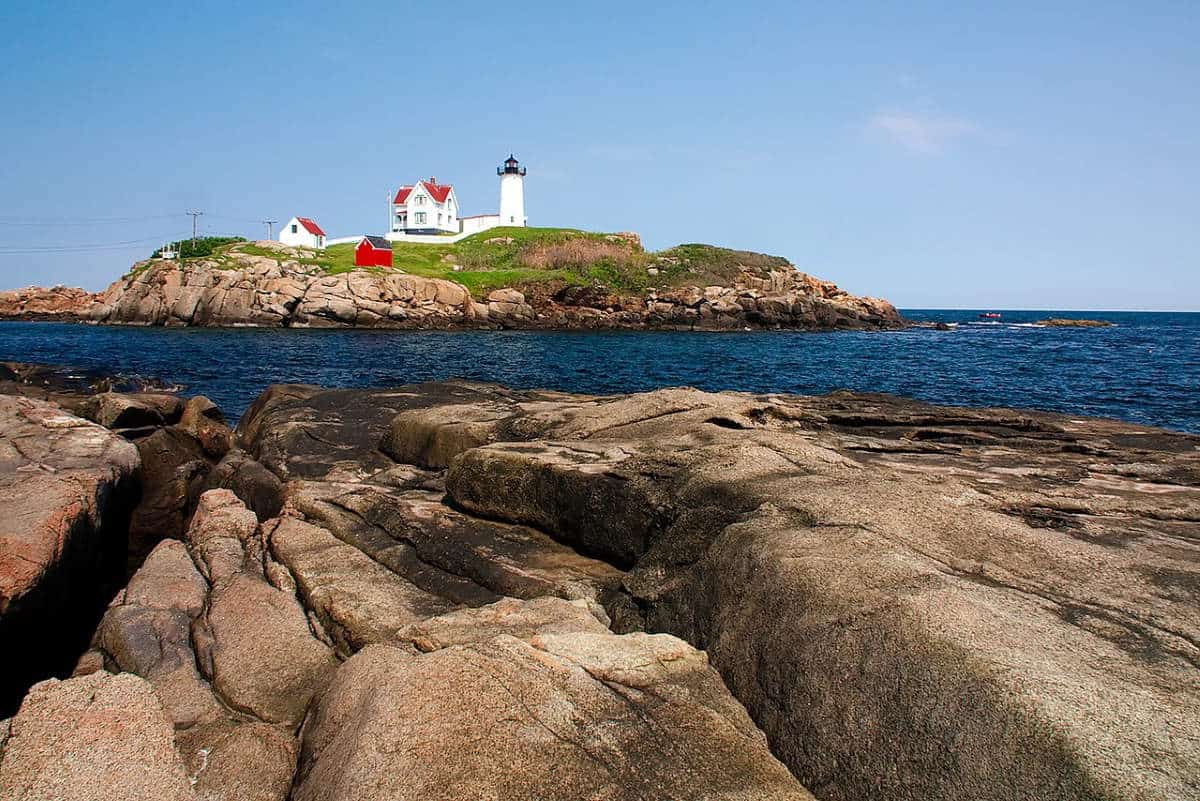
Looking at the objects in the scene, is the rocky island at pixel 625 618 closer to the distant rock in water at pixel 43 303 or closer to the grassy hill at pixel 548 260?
the grassy hill at pixel 548 260

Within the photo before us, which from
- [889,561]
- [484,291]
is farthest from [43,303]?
[889,561]

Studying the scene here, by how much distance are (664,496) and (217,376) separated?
36189 millimetres

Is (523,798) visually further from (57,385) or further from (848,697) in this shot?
(57,385)

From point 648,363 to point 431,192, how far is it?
84.7 metres

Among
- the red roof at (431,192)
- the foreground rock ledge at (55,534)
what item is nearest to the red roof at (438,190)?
the red roof at (431,192)

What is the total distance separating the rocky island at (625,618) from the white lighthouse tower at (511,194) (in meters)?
124

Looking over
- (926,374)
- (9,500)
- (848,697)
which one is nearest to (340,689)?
(848,697)

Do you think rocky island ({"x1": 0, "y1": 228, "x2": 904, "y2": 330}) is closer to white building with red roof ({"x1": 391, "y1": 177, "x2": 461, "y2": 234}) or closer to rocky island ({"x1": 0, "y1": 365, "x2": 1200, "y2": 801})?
white building with red roof ({"x1": 391, "y1": 177, "x2": 461, "y2": 234})

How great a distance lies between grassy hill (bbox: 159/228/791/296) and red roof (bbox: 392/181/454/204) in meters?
9.04

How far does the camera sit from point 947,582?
7191 mm

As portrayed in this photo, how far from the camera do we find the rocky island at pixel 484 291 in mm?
83562

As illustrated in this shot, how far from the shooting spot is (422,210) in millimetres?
126125

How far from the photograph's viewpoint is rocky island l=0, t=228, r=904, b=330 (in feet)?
274

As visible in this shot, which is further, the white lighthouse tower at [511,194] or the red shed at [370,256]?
the white lighthouse tower at [511,194]
